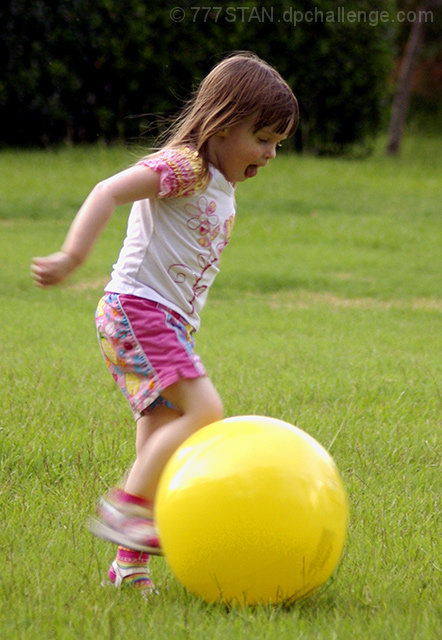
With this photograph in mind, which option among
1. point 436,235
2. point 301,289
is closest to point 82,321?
point 301,289

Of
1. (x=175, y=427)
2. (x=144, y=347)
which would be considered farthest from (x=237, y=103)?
Answer: (x=175, y=427)

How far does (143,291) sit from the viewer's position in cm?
330

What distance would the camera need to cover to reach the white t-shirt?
3.31 m

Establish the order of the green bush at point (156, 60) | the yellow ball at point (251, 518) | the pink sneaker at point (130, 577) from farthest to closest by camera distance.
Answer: the green bush at point (156, 60), the pink sneaker at point (130, 577), the yellow ball at point (251, 518)

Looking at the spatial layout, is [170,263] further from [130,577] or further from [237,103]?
[130,577]

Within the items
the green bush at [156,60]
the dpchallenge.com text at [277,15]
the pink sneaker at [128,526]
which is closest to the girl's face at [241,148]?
the pink sneaker at [128,526]

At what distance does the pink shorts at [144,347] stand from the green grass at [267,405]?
1.95 ft

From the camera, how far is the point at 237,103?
3326mm

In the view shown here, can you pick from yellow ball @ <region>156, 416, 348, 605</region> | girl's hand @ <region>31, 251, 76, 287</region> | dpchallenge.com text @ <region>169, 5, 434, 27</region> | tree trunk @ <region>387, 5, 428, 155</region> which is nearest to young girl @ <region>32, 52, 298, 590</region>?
girl's hand @ <region>31, 251, 76, 287</region>

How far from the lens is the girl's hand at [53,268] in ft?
9.68

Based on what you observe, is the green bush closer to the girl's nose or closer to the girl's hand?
the girl's nose

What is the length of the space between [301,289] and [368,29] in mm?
11424

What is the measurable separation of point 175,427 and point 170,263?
550 mm

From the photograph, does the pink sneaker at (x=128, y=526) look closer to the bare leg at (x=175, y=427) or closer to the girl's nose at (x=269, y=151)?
the bare leg at (x=175, y=427)
